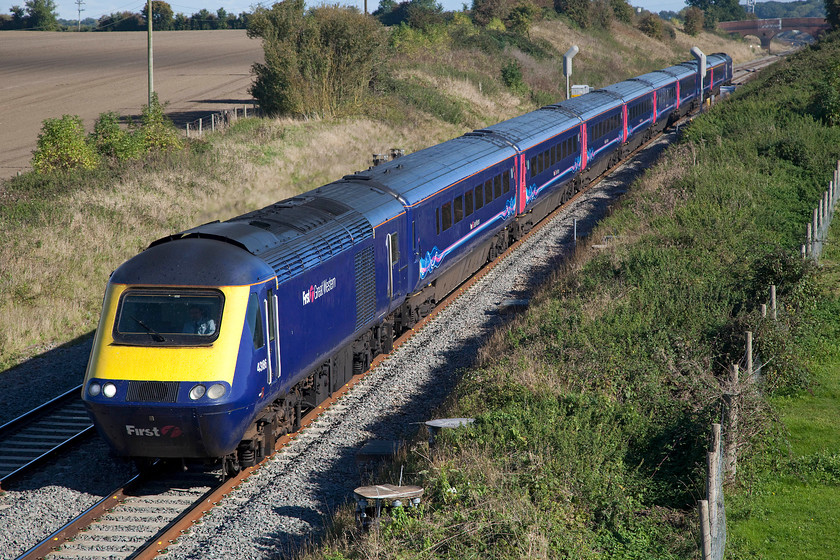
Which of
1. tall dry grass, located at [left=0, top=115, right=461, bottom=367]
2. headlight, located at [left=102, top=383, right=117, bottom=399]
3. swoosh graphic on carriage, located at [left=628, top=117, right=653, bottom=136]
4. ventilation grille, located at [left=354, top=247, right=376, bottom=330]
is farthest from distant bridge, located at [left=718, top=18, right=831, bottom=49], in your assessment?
headlight, located at [left=102, top=383, right=117, bottom=399]

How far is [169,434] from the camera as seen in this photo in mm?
10328

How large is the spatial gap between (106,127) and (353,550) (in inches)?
921

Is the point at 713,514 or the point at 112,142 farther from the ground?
the point at 112,142

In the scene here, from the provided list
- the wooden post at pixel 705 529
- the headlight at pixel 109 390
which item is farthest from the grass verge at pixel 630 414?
the headlight at pixel 109 390

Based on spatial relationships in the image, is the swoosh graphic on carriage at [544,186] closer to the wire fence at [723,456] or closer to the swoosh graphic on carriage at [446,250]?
the swoosh graphic on carriage at [446,250]

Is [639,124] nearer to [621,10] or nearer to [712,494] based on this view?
[712,494]

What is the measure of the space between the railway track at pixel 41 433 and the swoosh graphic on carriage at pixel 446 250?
273 inches

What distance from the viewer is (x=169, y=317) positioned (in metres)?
10.4

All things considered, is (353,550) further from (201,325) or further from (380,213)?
(380,213)

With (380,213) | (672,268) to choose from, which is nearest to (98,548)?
(380,213)

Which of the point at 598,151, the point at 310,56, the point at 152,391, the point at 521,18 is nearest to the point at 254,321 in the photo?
the point at 152,391

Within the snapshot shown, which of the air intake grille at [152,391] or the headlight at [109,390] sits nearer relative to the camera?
the air intake grille at [152,391]

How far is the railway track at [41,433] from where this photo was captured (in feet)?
40.5

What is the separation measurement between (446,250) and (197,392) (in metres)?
9.44
